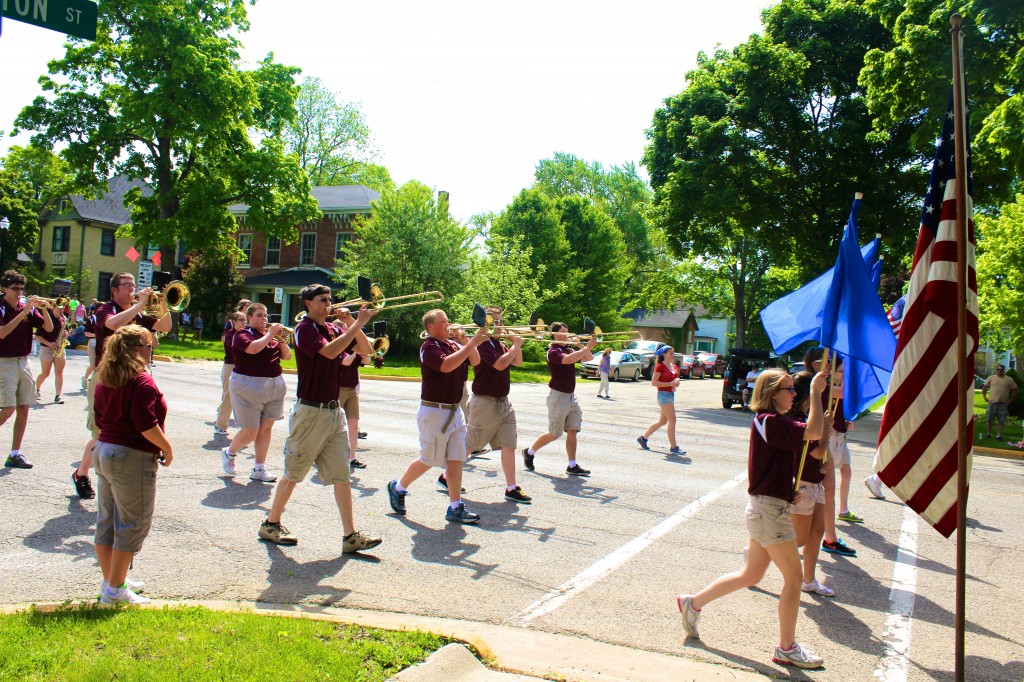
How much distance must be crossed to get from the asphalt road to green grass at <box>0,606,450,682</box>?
0.67 metres

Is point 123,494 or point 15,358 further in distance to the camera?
point 15,358

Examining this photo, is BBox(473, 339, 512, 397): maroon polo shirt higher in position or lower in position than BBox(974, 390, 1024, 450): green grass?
higher

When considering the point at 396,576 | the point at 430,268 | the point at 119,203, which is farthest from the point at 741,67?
the point at 119,203

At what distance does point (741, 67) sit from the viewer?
25.7m

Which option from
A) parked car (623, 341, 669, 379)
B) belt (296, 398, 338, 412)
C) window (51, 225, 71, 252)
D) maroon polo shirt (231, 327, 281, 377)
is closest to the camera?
belt (296, 398, 338, 412)

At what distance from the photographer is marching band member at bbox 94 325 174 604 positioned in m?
4.74

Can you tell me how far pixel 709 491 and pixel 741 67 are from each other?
65.4 feet

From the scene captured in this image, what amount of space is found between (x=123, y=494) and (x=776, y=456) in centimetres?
401

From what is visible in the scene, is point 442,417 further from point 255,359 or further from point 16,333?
point 16,333

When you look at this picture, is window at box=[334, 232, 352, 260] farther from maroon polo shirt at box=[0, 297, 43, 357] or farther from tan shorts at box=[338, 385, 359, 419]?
maroon polo shirt at box=[0, 297, 43, 357]

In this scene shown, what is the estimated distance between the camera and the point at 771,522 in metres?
4.82

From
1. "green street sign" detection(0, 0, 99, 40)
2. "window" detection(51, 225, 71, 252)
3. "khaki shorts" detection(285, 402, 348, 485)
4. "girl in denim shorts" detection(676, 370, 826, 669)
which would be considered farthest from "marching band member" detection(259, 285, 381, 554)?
"window" detection(51, 225, 71, 252)

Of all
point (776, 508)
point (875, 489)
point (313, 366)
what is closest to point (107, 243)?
point (313, 366)

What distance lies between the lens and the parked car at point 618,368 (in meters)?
35.3
